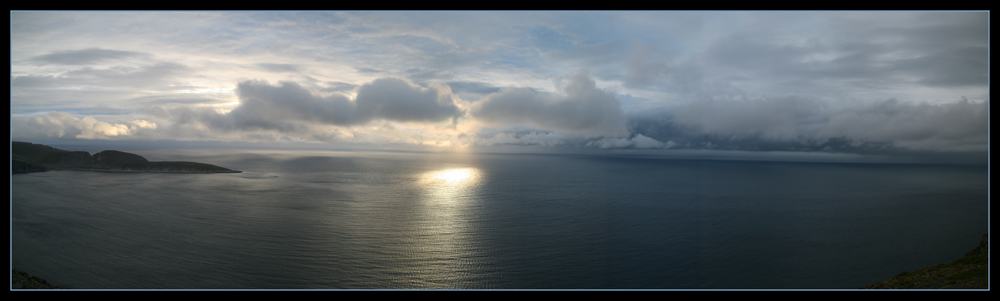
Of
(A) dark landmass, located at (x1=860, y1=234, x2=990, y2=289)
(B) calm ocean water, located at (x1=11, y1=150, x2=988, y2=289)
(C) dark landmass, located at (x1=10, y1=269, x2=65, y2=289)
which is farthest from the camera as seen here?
(B) calm ocean water, located at (x1=11, y1=150, x2=988, y2=289)

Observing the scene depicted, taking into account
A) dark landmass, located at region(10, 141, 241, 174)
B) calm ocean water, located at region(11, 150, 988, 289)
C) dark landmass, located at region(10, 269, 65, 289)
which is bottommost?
calm ocean water, located at region(11, 150, 988, 289)

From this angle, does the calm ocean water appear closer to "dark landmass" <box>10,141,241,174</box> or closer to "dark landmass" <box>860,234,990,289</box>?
"dark landmass" <box>860,234,990,289</box>

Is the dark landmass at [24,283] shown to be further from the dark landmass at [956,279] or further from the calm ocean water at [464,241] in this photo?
the dark landmass at [956,279]

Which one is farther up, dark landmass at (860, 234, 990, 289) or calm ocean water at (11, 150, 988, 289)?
dark landmass at (860, 234, 990, 289)

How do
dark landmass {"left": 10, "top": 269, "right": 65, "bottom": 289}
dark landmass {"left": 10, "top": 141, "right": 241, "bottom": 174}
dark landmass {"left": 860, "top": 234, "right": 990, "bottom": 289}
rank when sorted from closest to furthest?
dark landmass {"left": 860, "top": 234, "right": 990, "bottom": 289}
dark landmass {"left": 10, "top": 269, "right": 65, "bottom": 289}
dark landmass {"left": 10, "top": 141, "right": 241, "bottom": 174}

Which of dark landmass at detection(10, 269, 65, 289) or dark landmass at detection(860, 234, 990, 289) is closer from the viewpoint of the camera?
dark landmass at detection(860, 234, 990, 289)

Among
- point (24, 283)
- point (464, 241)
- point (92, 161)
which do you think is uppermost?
point (92, 161)

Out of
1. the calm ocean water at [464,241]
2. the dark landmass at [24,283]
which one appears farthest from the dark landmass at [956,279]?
the dark landmass at [24,283]

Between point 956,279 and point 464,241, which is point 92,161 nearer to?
point 464,241

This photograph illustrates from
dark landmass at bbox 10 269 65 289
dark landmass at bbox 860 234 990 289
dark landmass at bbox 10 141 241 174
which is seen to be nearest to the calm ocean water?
dark landmass at bbox 10 269 65 289

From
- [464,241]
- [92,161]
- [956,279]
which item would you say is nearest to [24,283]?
[464,241]
